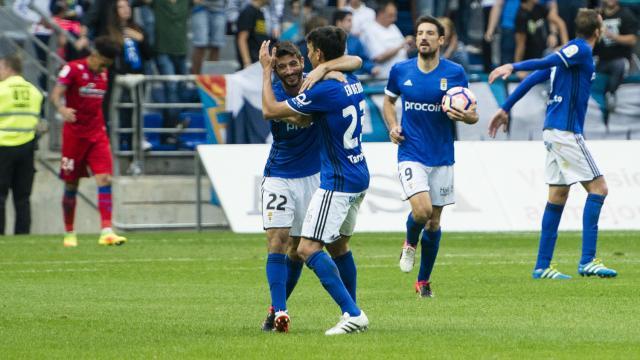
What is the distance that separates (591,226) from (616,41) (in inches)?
364

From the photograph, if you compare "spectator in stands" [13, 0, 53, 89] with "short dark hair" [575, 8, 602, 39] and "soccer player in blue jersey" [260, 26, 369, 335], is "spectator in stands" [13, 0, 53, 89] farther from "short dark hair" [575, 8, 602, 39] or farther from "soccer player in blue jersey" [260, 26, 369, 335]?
"soccer player in blue jersey" [260, 26, 369, 335]

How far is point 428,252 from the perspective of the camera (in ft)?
40.7

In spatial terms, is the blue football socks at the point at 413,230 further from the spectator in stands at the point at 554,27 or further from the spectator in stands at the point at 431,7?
the spectator in stands at the point at 431,7

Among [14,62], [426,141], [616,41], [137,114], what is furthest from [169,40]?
[426,141]

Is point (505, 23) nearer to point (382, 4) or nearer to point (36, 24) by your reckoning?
point (382, 4)

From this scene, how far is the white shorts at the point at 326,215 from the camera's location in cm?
969

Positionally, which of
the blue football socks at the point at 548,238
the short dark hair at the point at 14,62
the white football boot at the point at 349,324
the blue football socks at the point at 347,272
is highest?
the short dark hair at the point at 14,62

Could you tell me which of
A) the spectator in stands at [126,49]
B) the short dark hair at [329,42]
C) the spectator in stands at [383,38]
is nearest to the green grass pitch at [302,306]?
the short dark hair at [329,42]

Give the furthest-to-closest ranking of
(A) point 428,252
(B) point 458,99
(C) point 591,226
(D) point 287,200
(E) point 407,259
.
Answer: (C) point 591,226
(E) point 407,259
(A) point 428,252
(B) point 458,99
(D) point 287,200

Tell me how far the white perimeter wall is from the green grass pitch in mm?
1443

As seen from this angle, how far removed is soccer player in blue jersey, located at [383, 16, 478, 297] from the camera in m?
12.3

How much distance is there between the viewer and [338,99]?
9.61 m

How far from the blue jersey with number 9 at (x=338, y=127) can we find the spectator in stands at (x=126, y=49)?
11.9 meters

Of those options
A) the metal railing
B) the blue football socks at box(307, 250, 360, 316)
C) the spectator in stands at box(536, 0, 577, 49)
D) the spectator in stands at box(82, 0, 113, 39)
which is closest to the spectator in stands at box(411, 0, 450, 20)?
the spectator in stands at box(536, 0, 577, 49)
